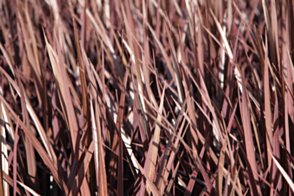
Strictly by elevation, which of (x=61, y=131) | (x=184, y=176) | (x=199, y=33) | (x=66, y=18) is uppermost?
(x=66, y=18)

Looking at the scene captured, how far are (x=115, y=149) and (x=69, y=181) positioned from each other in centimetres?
9

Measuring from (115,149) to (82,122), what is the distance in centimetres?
9

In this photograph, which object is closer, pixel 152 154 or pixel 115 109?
pixel 152 154

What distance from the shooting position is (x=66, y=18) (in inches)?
43.4

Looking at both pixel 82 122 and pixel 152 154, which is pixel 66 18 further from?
pixel 152 154

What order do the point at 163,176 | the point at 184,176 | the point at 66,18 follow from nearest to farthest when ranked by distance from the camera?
the point at 163,176 → the point at 184,176 → the point at 66,18

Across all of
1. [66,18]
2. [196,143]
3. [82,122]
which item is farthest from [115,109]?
[66,18]

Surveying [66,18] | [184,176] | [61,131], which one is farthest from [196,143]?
[66,18]

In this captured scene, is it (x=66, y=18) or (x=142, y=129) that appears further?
(x=66, y=18)

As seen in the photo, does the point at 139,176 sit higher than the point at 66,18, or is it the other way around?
the point at 66,18

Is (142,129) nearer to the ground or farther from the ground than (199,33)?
nearer to the ground

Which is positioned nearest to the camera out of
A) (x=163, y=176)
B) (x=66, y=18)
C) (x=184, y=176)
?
(x=163, y=176)

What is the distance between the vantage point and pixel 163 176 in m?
0.39

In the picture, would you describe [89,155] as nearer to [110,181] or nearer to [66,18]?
[110,181]
